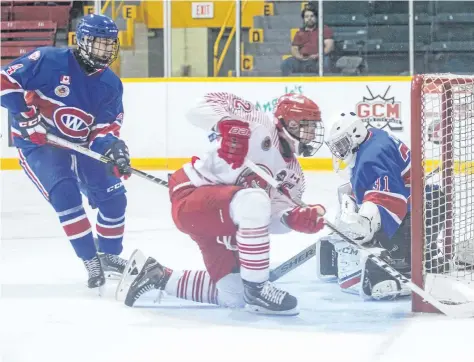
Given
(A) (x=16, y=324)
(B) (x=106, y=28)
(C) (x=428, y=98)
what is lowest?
(A) (x=16, y=324)

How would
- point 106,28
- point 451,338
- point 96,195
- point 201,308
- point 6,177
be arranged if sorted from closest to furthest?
point 451,338, point 201,308, point 106,28, point 96,195, point 6,177

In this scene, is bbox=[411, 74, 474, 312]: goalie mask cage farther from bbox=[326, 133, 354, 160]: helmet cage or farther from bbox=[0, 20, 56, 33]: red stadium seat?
bbox=[0, 20, 56, 33]: red stadium seat

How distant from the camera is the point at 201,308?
9.16 ft

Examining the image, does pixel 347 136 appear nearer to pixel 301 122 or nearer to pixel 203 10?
pixel 301 122

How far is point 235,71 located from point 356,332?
5134mm

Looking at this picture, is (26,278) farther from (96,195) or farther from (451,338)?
(451,338)

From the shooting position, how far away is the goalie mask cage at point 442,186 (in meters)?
2.66

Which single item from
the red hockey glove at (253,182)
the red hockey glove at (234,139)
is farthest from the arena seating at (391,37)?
the red hockey glove at (234,139)

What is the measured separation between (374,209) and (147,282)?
74 centimetres

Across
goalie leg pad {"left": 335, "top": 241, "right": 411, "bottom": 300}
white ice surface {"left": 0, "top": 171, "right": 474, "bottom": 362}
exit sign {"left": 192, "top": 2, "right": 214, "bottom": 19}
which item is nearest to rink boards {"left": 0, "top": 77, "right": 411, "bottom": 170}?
exit sign {"left": 192, "top": 2, "right": 214, "bottom": 19}

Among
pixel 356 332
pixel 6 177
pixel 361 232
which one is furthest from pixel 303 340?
pixel 6 177

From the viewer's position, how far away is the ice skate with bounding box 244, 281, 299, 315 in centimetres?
265

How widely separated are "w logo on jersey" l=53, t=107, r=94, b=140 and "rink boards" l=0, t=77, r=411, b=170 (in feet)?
13.1

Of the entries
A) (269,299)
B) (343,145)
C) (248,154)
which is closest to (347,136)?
(343,145)
